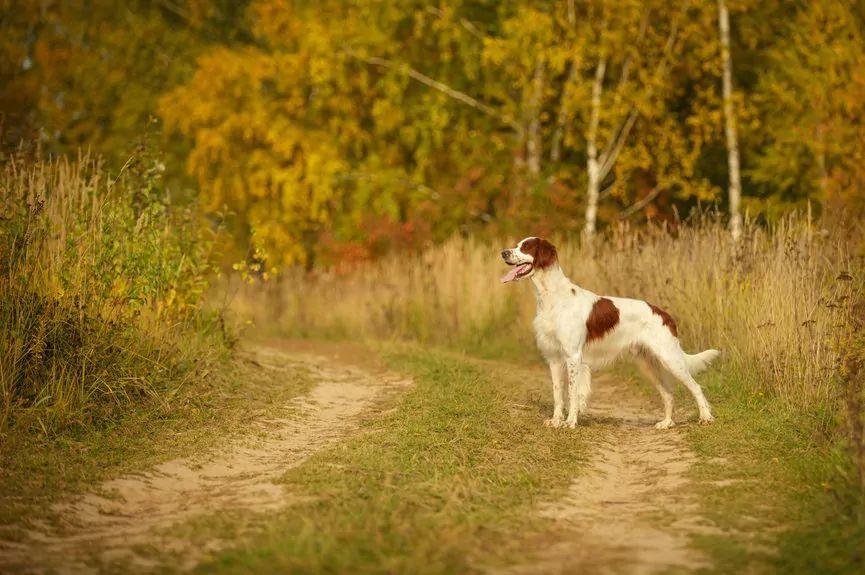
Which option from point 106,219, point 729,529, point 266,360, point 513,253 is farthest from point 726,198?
point 729,529

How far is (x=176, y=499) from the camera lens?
5.89 m

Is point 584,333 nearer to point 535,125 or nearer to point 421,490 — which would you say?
point 421,490

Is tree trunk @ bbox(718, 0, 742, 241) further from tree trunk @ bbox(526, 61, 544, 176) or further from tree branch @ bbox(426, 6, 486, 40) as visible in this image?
tree branch @ bbox(426, 6, 486, 40)

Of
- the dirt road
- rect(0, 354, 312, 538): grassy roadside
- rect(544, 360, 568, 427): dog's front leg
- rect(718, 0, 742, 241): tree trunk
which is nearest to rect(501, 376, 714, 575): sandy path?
the dirt road

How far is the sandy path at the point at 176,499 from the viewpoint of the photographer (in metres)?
4.77

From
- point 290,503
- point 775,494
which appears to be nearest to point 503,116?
point 775,494

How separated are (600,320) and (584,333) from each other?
17 centimetres

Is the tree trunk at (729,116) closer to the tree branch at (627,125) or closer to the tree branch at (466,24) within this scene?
the tree branch at (627,125)

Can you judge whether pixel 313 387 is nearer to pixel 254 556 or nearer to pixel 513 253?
pixel 513 253

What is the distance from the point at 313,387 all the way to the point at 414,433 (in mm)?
2917

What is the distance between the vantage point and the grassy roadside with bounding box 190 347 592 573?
15.3 ft

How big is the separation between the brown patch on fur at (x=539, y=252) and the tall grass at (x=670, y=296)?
1.90 m

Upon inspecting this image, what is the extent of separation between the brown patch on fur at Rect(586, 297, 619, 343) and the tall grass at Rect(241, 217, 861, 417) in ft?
4.45

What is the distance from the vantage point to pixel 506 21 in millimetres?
19219
